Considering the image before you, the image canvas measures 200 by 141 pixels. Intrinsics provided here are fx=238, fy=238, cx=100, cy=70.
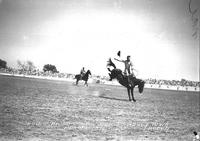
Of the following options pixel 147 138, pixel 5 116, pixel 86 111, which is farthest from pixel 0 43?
pixel 147 138

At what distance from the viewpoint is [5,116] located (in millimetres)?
6508

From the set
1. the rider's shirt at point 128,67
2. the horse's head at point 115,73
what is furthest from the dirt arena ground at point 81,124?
the horse's head at point 115,73

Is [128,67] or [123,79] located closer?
[128,67]

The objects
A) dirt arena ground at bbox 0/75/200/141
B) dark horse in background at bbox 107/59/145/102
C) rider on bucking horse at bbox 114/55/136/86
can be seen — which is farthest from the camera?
dark horse in background at bbox 107/59/145/102

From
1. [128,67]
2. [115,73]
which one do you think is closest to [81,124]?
[128,67]

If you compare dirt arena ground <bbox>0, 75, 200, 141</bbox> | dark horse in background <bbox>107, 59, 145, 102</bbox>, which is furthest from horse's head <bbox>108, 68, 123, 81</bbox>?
dirt arena ground <bbox>0, 75, 200, 141</bbox>

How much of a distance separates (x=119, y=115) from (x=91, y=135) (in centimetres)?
242

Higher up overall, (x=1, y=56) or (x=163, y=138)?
(x=1, y=56)

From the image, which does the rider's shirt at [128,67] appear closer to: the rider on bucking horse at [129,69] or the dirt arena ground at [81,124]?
the rider on bucking horse at [129,69]

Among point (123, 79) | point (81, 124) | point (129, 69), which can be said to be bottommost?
point (81, 124)

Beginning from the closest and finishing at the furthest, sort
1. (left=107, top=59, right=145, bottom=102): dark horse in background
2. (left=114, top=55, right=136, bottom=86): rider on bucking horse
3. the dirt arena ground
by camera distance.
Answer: the dirt arena ground
(left=114, top=55, right=136, bottom=86): rider on bucking horse
(left=107, top=59, right=145, bottom=102): dark horse in background

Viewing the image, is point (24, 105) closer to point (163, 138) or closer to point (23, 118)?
point (23, 118)

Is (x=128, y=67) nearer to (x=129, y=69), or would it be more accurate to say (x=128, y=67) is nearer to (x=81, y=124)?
(x=129, y=69)

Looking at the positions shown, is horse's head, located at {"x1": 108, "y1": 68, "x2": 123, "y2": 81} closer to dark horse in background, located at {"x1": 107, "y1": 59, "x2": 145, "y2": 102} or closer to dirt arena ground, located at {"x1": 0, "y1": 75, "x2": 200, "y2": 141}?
dark horse in background, located at {"x1": 107, "y1": 59, "x2": 145, "y2": 102}
